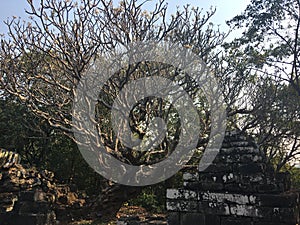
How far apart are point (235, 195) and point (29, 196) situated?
4232 millimetres

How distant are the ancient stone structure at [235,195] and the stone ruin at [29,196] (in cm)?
318

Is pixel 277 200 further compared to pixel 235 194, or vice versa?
pixel 235 194

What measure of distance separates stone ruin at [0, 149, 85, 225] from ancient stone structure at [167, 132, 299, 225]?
3176 mm

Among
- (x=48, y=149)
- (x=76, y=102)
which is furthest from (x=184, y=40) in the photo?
(x=48, y=149)

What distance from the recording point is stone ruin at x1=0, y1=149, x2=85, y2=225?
573cm

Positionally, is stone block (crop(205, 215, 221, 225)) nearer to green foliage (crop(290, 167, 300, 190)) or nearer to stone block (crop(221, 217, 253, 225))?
stone block (crop(221, 217, 253, 225))

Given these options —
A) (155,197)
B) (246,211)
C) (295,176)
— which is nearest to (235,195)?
(246,211)

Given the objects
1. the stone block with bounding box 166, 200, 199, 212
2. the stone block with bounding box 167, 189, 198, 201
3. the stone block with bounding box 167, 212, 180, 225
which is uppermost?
the stone block with bounding box 167, 189, 198, 201

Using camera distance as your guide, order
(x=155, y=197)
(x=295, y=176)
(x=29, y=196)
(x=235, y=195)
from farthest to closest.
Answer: (x=295, y=176)
(x=155, y=197)
(x=29, y=196)
(x=235, y=195)

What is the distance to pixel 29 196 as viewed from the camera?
577cm

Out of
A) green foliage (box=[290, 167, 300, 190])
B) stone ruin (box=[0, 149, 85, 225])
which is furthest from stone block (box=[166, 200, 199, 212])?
green foliage (box=[290, 167, 300, 190])

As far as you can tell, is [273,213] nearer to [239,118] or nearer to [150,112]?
[150,112]

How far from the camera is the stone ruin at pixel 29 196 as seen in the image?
5.73 metres

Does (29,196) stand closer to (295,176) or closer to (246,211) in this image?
(246,211)
